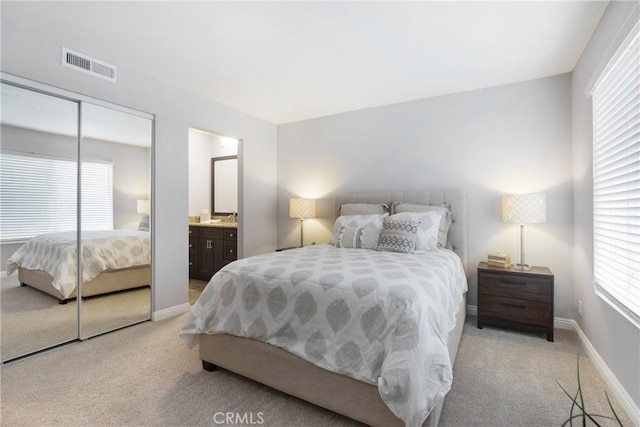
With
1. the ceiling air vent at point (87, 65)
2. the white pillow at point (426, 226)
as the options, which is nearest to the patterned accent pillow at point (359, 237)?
the white pillow at point (426, 226)

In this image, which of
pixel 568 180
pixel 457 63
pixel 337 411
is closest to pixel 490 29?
pixel 457 63

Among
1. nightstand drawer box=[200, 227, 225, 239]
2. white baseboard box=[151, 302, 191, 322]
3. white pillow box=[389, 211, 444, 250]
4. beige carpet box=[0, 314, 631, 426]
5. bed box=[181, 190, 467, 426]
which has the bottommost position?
beige carpet box=[0, 314, 631, 426]

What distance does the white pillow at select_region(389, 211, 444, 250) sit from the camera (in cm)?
294

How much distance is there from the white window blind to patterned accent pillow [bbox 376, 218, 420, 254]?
132cm

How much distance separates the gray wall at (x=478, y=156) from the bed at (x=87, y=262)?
7.62 feet


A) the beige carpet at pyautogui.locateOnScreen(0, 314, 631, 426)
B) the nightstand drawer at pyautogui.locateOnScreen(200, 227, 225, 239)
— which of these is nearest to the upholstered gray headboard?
the beige carpet at pyautogui.locateOnScreen(0, 314, 631, 426)

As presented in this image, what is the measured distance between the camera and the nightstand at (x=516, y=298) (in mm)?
2713

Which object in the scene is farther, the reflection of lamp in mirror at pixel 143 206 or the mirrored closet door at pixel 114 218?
the reflection of lamp in mirror at pixel 143 206

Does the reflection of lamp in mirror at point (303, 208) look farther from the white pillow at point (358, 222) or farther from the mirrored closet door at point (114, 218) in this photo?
the mirrored closet door at point (114, 218)

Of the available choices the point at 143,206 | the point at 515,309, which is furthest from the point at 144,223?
the point at 515,309

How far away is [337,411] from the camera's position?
5.49 feet

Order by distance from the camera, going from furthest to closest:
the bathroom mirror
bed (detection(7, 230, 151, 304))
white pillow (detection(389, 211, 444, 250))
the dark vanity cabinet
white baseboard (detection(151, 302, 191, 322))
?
1. the bathroom mirror
2. the dark vanity cabinet
3. white baseboard (detection(151, 302, 191, 322))
4. white pillow (detection(389, 211, 444, 250))
5. bed (detection(7, 230, 151, 304))

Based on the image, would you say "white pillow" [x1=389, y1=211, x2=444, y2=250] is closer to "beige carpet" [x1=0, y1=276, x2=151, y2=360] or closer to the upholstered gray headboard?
the upholstered gray headboard

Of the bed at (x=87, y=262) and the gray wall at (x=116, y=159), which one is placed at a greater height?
the gray wall at (x=116, y=159)
